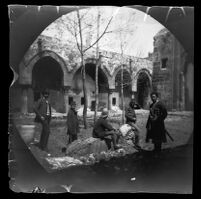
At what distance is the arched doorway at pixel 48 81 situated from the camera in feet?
20.1

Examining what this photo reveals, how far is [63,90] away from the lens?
6.19 m

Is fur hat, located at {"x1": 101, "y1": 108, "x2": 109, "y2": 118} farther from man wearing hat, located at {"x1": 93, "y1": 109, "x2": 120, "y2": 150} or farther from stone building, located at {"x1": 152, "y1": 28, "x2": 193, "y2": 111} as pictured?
stone building, located at {"x1": 152, "y1": 28, "x2": 193, "y2": 111}

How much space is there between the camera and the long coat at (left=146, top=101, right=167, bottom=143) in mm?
6227

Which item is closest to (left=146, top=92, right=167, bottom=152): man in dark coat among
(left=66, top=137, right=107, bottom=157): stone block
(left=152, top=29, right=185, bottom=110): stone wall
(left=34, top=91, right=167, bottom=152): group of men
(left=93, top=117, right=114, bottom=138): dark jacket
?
(left=34, top=91, right=167, bottom=152): group of men

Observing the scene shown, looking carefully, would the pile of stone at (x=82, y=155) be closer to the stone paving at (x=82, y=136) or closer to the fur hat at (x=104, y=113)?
the stone paving at (x=82, y=136)

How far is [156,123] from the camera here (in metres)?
6.23

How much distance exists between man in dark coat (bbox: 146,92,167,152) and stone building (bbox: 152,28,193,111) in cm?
11

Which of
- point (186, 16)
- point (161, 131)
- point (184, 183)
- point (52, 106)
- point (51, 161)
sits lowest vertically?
point (184, 183)

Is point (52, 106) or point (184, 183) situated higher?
point (52, 106)

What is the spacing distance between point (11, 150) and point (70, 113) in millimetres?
1105

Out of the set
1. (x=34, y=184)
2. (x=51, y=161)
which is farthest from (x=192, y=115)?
(x=34, y=184)

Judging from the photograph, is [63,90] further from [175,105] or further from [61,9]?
[175,105]

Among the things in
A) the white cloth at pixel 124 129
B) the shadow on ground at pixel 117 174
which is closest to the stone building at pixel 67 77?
the white cloth at pixel 124 129

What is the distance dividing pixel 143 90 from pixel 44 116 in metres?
1.60
